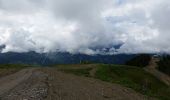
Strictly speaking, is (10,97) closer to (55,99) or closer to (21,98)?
(21,98)

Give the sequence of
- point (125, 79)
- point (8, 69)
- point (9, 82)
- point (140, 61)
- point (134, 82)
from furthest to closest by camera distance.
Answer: point (140, 61) → point (8, 69) → point (134, 82) → point (125, 79) → point (9, 82)

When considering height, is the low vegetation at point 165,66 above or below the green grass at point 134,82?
above

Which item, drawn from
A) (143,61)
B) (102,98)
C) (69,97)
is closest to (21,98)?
(69,97)

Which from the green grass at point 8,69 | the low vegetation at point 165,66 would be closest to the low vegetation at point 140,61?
the low vegetation at point 165,66

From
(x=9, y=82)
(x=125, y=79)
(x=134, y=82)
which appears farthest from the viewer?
(x=134, y=82)

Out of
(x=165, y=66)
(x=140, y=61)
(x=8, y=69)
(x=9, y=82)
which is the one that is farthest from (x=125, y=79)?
(x=140, y=61)

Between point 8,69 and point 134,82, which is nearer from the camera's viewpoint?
point 134,82

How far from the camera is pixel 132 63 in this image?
168 m

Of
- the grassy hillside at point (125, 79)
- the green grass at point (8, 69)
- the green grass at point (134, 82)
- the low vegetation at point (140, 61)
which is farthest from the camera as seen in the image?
the low vegetation at point (140, 61)

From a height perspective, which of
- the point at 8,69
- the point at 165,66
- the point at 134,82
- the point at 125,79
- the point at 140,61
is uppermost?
the point at 140,61

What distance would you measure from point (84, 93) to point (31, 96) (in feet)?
18.3

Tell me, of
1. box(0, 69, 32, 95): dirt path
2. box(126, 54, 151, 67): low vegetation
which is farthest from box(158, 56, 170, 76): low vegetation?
box(0, 69, 32, 95): dirt path

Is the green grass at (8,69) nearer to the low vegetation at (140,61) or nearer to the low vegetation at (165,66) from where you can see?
the low vegetation at (140,61)

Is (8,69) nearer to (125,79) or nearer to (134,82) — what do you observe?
(134,82)
